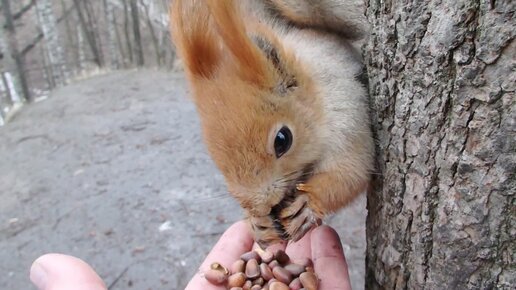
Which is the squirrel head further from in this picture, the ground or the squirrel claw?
the ground

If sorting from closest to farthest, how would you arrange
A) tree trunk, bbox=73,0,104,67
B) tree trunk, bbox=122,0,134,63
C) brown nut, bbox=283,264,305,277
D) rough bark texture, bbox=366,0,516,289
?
rough bark texture, bbox=366,0,516,289 → brown nut, bbox=283,264,305,277 → tree trunk, bbox=122,0,134,63 → tree trunk, bbox=73,0,104,67

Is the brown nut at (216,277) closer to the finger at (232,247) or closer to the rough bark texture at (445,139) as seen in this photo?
the finger at (232,247)

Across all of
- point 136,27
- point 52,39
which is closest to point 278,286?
point 52,39

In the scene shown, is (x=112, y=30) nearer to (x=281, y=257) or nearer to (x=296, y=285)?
→ (x=281, y=257)

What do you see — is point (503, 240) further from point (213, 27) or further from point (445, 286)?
point (213, 27)

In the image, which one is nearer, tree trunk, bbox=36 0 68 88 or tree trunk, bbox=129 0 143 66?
tree trunk, bbox=36 0 68 88

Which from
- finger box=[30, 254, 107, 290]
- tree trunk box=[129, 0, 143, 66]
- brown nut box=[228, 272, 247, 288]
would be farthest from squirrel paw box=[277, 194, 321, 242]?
tree trunk box=[129, 0, 143, 66]

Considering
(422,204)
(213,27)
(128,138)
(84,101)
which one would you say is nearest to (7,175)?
(128,138)
